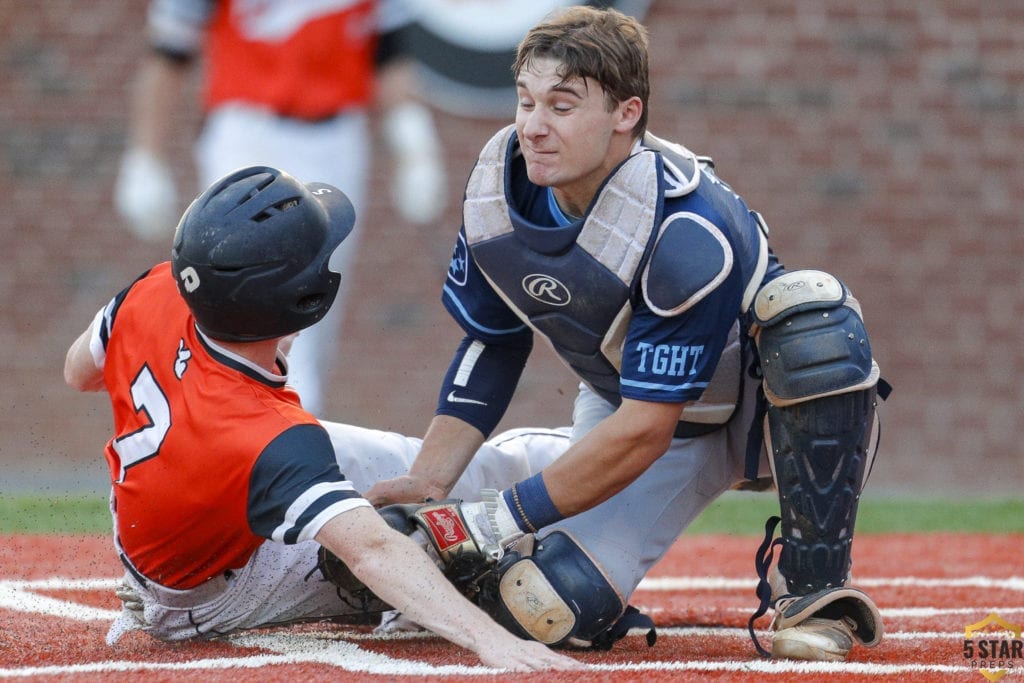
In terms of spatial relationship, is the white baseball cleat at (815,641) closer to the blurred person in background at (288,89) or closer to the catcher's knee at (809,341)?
the catcher's knee at (809,341)

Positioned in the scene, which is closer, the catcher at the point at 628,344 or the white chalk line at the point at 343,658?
the white chalk line at the point at 343,658

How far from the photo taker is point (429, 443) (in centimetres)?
380

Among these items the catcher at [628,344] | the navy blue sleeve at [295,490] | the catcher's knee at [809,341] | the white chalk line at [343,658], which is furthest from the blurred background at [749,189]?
the navy blue sleeve at [295,490]

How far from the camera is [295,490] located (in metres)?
2.95

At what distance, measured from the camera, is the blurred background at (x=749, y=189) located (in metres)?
8.79

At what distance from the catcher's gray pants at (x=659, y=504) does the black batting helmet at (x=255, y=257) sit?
0.91 metres

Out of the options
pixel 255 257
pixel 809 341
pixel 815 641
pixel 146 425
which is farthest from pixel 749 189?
pixel 146 425

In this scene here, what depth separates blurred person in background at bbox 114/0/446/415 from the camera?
6590 mm

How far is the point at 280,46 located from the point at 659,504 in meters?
3.80

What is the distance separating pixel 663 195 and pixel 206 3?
3.97 m

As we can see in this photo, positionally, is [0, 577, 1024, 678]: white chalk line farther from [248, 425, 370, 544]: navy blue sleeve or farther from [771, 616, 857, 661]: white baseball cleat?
[248, 425, 370, 544]: navy blue sleeve

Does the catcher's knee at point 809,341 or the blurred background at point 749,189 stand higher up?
the catcher's knee at point 809,341

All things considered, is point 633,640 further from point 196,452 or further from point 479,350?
point 196,452

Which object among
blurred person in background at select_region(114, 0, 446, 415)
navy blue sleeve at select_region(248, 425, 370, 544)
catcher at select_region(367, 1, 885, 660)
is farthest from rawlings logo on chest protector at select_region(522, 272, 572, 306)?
blurred person in background at select_region(114, 0, 446, 415)
